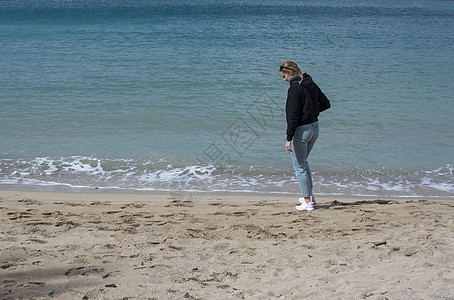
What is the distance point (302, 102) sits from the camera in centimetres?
580

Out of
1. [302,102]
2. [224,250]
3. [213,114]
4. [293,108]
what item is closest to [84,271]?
[224,250]

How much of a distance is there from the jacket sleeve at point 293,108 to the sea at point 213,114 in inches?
86.0

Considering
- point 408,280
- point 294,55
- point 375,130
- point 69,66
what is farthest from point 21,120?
point 294,55

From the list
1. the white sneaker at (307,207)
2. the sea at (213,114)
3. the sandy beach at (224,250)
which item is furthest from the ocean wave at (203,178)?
the white sneaker at (307,207)

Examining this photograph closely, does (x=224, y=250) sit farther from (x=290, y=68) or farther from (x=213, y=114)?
(x=213, y=114)

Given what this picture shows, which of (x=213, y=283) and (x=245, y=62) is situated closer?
(x=213, y=283)

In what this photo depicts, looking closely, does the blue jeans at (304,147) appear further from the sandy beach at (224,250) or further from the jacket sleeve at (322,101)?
the sandy beach at (224,250)

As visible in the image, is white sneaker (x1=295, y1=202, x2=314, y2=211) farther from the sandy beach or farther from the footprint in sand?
the footprint in sand

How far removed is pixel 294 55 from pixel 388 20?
19.9 metres

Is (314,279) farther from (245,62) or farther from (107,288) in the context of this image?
(245,62)

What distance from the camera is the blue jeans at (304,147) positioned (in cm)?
595

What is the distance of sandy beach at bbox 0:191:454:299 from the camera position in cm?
402

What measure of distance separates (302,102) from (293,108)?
0.13 meters

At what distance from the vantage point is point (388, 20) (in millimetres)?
38094
